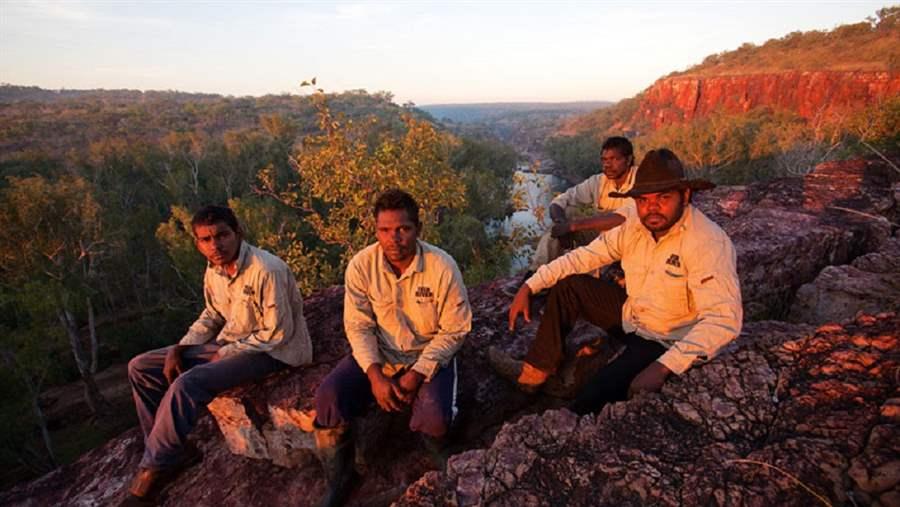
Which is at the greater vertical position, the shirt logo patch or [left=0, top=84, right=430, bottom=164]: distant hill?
[left=0, top=84, right=430, bottom=164]: distant hill

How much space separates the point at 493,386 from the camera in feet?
12.4

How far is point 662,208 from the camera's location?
275 cm

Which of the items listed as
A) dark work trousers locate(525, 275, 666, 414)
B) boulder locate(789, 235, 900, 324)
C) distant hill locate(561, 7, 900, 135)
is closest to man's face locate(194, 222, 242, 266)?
dark work trousers locate(525, 275, 666, 414)

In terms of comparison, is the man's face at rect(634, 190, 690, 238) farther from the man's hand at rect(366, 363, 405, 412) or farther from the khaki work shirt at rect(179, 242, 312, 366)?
the khaki work shirt at rect(179, 242, 312, 366)

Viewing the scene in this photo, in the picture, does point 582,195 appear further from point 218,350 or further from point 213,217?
point 218,350

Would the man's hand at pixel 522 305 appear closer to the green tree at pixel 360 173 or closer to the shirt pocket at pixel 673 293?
the shirt pocket at pixel 673 293

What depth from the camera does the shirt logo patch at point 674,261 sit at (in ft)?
9.12

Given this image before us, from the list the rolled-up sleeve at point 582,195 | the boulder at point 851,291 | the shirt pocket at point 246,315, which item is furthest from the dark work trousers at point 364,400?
the boulder at point 851,291

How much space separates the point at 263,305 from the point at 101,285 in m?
28.4

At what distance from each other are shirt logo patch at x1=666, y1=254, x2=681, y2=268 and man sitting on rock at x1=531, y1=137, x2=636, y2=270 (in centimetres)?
175

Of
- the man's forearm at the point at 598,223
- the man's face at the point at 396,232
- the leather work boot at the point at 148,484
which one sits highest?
the man's face at the point at 396,232

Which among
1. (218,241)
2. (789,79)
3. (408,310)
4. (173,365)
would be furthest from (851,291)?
(789,79)

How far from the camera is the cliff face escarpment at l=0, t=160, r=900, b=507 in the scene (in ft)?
5.90

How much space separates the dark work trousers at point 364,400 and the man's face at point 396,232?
3.01 feet
